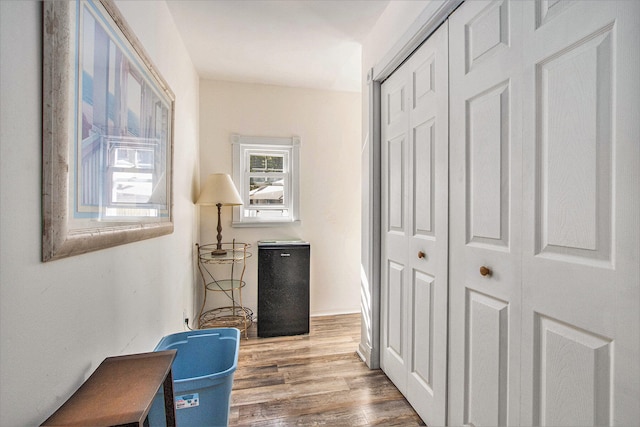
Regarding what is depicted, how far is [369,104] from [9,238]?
2090 mm

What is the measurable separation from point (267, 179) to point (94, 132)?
2383mm

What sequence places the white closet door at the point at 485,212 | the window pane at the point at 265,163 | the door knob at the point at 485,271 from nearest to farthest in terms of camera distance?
1. the white closet door at the point at 485,212
2. the door knob at the point at 485,271
3. the window pane at the point at 265,163

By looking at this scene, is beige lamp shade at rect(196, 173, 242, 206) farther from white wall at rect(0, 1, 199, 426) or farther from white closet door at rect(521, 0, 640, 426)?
white closet door at rect(521, 0, 640, 426)

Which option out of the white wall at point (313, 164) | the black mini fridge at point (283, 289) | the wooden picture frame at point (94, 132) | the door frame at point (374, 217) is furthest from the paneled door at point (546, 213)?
the white wall at point (313, 164)

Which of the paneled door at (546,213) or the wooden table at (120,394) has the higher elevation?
the paneled door at (546,213)

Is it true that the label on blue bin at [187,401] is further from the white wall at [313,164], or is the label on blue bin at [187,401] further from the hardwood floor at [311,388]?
the white wall at [313,164]

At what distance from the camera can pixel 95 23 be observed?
102cm

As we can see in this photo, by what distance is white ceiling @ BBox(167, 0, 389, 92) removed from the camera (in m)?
2.02

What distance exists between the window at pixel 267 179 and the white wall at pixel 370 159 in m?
1.16

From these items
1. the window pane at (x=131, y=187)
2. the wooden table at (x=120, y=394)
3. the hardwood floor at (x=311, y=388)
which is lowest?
the hardwood floor at (x=311, y=388)

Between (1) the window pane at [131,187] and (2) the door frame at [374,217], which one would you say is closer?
(1) the window pane at [131,187]

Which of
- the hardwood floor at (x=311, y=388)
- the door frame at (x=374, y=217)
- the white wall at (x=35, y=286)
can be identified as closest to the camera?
the white wall at (x=35, y=286)

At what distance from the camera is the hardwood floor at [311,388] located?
1705mm

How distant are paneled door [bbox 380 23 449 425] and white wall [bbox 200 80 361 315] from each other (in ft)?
4.31
